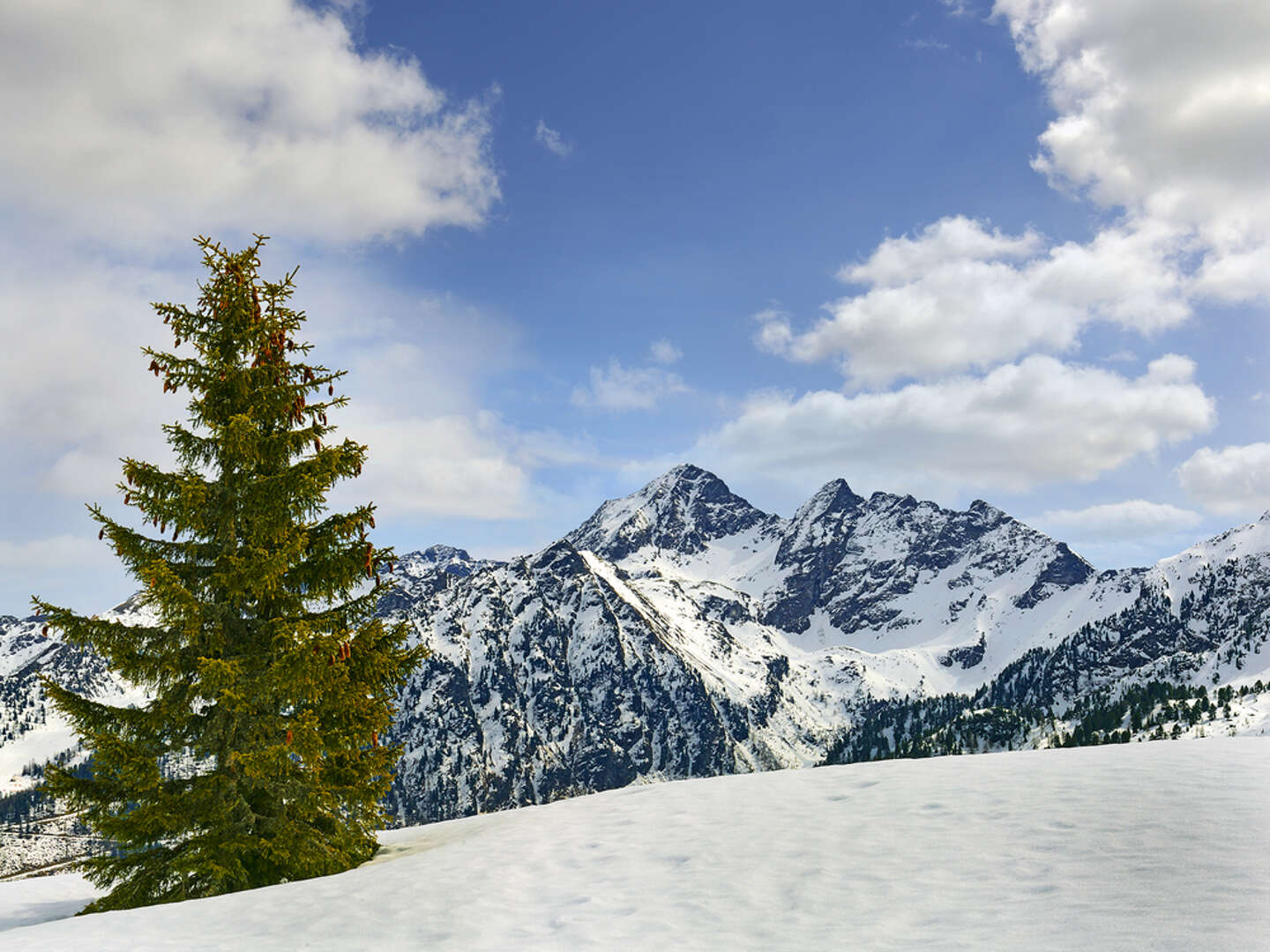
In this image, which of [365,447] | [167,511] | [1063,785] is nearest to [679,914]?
[1063,785]

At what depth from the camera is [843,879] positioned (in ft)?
42.5

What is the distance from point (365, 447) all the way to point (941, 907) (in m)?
14.8

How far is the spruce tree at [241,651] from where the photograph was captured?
56.4 ft

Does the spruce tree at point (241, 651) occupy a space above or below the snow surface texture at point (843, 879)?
above

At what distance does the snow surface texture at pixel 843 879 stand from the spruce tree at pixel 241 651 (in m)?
2.41

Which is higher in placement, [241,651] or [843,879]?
[241,651]

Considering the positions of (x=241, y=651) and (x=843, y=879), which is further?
(x=241, y=651)

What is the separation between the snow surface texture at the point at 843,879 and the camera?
1077 centimetres

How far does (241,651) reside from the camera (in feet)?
60.6

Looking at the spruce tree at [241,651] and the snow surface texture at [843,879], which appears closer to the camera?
the snow surface texture at [843,879]

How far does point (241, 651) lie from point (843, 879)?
1348 centimetres

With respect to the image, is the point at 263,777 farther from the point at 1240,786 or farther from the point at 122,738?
the point at 1240,786

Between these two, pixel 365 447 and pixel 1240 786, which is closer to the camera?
pixel 1240 786

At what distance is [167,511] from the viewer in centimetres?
1831
